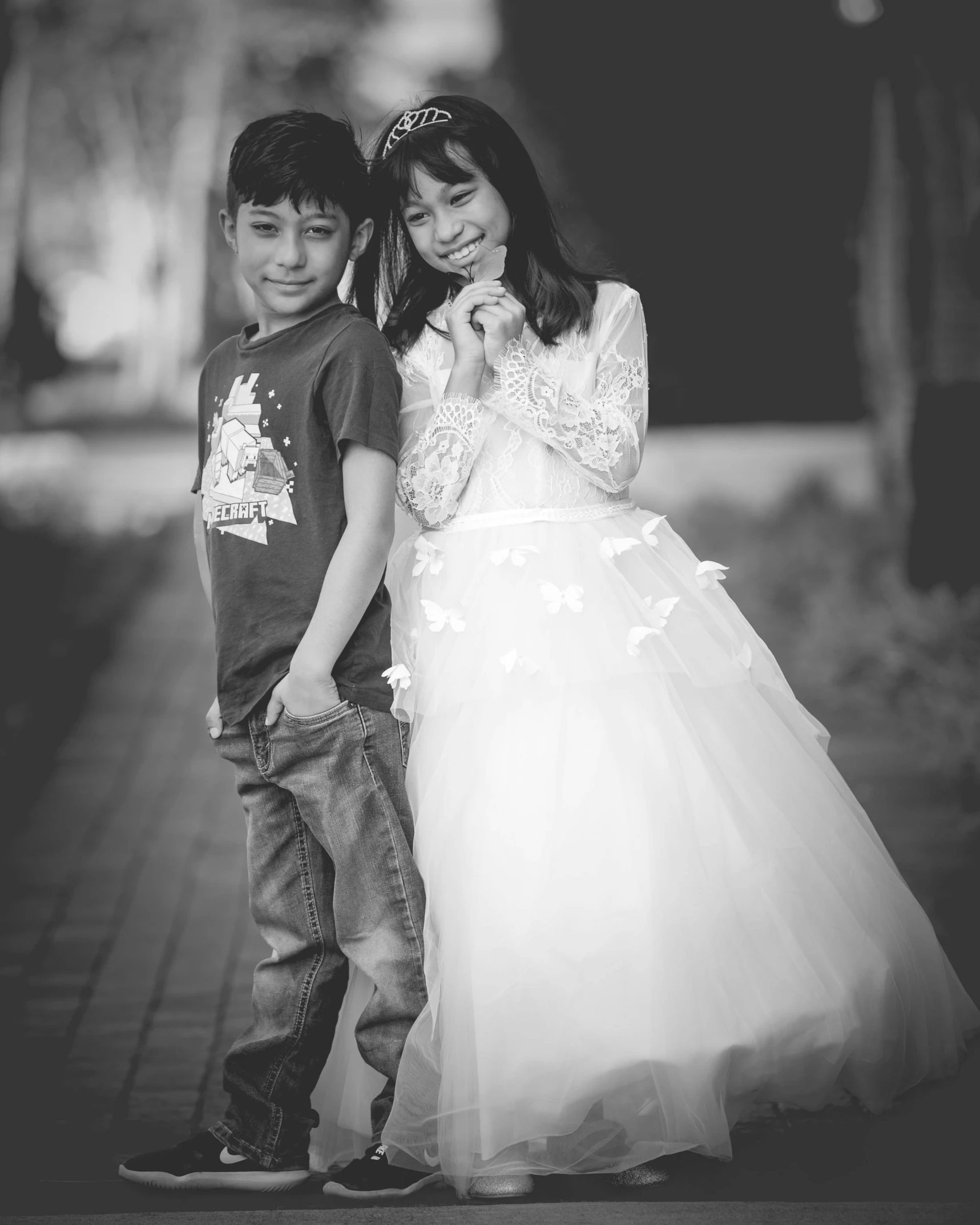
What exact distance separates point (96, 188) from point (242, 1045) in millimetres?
6218

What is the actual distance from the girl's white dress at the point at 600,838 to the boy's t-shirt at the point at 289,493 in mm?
136

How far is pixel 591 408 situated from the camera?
6.82 feet

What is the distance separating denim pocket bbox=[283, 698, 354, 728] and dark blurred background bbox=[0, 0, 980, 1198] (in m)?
4.22

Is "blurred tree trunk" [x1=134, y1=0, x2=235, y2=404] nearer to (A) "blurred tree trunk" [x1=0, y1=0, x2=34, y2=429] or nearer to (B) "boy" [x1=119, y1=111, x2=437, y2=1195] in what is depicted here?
(A) "blurred tree trunk" [x1=0, y1=0, x2=34, y2=429]

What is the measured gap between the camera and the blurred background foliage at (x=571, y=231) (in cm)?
665

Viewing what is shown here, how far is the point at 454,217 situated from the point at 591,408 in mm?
364

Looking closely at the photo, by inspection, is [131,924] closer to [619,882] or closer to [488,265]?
[619,882]

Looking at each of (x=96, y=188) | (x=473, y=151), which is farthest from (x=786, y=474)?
(x=473, y=151)

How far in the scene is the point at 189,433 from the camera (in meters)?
7.34

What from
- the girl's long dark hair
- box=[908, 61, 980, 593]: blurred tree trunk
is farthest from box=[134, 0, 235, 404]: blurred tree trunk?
the girl's long dark hair

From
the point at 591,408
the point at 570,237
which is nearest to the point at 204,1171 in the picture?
the point at 591,408

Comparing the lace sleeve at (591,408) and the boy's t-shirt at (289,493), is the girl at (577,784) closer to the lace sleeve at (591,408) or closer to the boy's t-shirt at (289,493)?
the lace sleeve at (591,408)

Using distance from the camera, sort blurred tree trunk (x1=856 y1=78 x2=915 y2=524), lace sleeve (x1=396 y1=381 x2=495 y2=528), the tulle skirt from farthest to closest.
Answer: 1. blurred tree trunk (x1=856 y1=78 x2=915 y2=524)
2. lace sleeve (x1=396 y1=381 x2=495 y2=528)
3. the tulle skirt

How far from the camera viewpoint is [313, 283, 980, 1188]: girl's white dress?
6.08 ft
